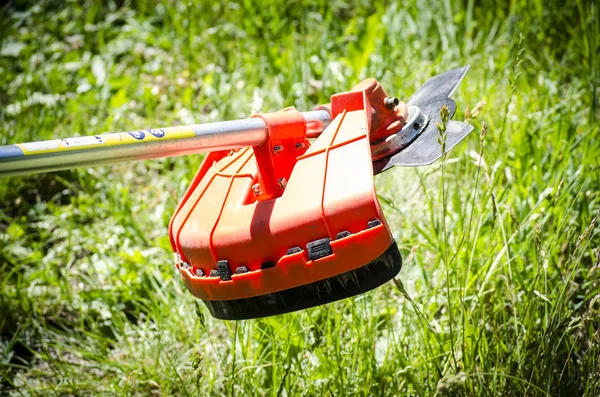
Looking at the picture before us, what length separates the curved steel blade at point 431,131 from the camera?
4.55ft

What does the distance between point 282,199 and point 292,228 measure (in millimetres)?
85

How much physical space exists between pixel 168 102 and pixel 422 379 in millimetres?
2127

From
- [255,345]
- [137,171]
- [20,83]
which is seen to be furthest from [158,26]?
[255,345]

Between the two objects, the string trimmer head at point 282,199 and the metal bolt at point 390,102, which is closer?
the string trimmer head at point 282,199

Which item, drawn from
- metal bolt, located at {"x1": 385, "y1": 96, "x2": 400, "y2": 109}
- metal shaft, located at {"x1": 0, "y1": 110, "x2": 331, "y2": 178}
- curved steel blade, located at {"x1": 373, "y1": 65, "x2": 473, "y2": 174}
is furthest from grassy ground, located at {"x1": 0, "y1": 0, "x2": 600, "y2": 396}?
metal shaft, located at {"x1": 0, "y1": 110, "x2": 331, "y2": 178}

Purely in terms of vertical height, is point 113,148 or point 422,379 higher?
point 113,148

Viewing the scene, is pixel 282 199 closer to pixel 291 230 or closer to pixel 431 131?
pixel 291 230

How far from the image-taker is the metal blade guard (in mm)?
1212

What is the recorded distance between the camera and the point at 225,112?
285cm

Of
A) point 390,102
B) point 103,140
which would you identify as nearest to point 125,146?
point 103,140

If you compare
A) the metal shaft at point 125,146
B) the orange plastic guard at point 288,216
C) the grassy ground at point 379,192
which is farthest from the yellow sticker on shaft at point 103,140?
the grassy ground at point 379,192

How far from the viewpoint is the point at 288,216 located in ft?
4.10

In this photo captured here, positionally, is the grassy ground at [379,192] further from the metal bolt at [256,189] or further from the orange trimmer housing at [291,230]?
the metal bolt at [256,189]

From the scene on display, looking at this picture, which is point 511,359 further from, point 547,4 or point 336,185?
point 547,4
